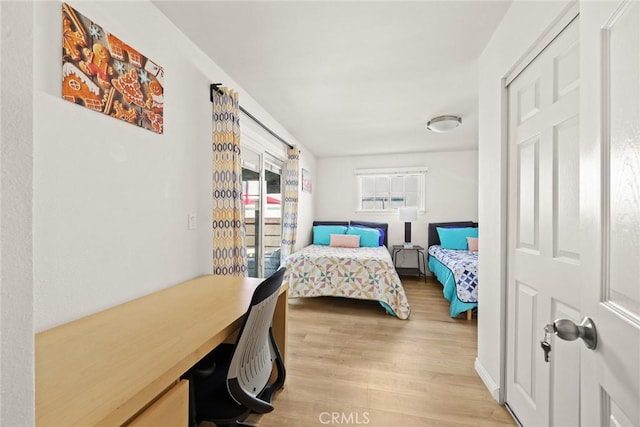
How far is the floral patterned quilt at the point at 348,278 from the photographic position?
2984 mm

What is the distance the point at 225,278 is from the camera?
1793 millimetres

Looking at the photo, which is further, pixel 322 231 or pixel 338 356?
pixel 322 231

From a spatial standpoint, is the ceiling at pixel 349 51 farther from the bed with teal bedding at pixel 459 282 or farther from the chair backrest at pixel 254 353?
the bed with teal bedding at pixel 459 282

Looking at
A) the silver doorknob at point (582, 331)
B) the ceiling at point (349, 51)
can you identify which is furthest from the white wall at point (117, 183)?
the silver doorknob at point (582, 331)

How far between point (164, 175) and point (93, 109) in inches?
18.7

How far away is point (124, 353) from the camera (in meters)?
0.85

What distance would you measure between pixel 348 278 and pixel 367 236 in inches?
58.0

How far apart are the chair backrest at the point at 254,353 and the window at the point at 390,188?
4.28 m

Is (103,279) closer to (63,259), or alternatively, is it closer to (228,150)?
(63,259)

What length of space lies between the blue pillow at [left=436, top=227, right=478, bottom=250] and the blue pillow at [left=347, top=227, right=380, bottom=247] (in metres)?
1.11

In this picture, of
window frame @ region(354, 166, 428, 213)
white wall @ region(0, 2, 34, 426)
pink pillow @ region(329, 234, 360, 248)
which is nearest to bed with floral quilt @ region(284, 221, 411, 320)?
pink pillow @ region(329, 234, 360, 248)

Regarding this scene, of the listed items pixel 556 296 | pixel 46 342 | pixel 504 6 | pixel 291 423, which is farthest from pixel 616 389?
pixel 504 6

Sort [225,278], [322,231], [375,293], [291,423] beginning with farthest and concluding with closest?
[322,231], [375,293], [225,278], [291,423]

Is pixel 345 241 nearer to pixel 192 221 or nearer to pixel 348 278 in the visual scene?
pixel 348 278
